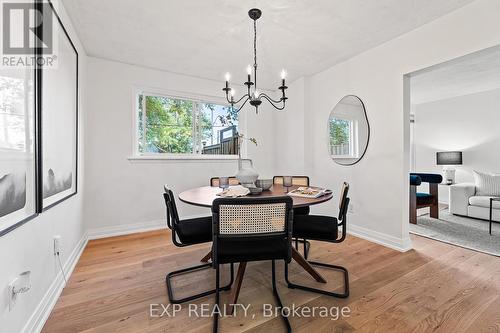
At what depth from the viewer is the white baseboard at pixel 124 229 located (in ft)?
9.45

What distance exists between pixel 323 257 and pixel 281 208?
137 cm

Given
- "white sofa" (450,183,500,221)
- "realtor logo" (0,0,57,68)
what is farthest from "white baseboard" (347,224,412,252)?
"realtor logo" (0,0,57,68)

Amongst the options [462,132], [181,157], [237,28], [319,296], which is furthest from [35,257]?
[462,132]

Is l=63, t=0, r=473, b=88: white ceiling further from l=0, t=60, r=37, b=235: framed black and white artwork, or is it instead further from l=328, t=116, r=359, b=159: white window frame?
l=0, t=60, r=37, b=235: framed black and white artwork

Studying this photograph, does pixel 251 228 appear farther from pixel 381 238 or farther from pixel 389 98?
pixel 389 98

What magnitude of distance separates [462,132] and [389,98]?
3.56 metres

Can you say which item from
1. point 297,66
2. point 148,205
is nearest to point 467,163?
point 297,66

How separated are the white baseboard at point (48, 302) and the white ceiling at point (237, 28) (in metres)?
2.30

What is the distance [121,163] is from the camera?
3.04 metres

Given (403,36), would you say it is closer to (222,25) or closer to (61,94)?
(222,25)

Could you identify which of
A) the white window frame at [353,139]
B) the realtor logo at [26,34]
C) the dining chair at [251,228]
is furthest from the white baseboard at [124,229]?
the white window frame at [353,139]

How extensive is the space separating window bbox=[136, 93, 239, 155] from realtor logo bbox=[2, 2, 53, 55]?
1742 millimetres

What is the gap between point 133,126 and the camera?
10.2 ft

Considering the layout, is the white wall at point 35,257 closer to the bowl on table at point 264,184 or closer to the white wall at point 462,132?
the bowl on table at point 264,184
